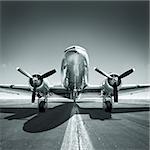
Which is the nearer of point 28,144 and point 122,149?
point 122,149

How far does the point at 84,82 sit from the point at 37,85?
5.15m

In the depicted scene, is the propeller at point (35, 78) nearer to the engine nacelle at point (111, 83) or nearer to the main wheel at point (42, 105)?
the main wheel at point (42, 105)

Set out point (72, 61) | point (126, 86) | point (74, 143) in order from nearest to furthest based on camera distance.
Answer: point (74, 143) < point (72, 61) < point (126, 86)

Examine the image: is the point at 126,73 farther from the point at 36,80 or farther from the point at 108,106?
the point at 36,80

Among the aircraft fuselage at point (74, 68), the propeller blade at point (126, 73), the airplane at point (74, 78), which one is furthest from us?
the propeller blade at point (126, 73)

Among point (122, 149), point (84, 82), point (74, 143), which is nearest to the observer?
point (122, 149)

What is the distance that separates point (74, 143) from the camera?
7.55 m

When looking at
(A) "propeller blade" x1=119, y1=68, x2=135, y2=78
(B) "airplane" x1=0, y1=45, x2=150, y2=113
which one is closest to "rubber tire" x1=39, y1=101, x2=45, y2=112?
(B) "airplane" x1=0, y1=45, x2=150, y2=113

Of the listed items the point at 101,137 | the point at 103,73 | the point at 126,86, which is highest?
the point at 103,73

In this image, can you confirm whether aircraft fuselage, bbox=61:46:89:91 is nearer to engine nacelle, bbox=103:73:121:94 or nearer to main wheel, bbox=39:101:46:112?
engine nacelle, bbox=103:73:121:94

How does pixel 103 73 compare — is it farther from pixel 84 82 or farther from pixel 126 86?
pixel 126 86

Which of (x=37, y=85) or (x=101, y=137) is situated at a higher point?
(x=37, y=85)

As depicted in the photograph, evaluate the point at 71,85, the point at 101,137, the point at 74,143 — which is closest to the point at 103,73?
the point at 71,85

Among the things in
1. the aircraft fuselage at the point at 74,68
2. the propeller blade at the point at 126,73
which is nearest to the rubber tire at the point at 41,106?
the aircraft fuselage at the point at 74,68
